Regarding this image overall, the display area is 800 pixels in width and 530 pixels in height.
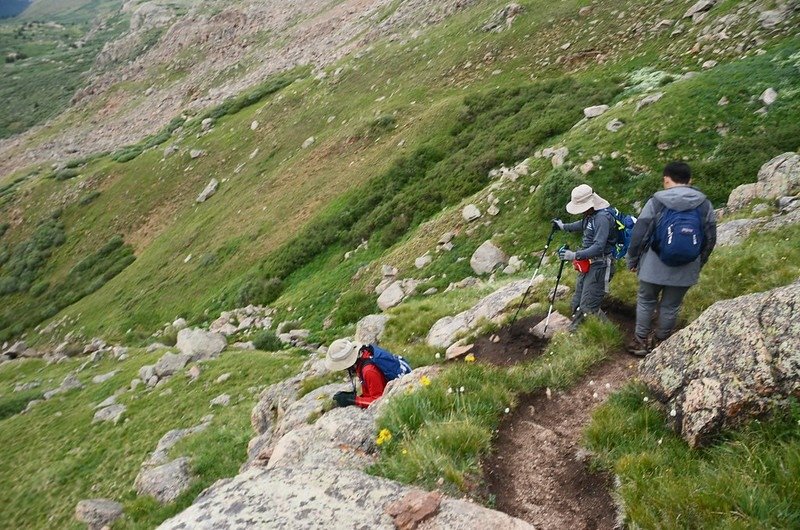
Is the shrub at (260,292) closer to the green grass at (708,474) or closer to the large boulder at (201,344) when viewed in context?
the large boulder at (201,344)

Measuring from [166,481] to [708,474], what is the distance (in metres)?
12.9

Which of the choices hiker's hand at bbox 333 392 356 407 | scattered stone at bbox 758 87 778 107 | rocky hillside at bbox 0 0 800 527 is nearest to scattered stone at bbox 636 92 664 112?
rocky hillside at bbox 0 0 800 527

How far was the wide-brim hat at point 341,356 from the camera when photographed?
898cm

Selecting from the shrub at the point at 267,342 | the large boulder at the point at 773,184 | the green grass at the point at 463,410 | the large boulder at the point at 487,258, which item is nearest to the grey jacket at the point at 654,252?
the green grass at the point at 463,410

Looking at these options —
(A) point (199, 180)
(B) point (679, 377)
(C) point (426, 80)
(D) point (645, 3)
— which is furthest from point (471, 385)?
(A) point (199, 180)

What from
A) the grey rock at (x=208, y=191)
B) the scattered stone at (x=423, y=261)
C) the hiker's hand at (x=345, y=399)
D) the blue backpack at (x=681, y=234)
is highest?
the blue backpack at (x=681, y=234)

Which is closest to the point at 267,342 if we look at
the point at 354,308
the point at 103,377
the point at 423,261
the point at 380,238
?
the point at 354,308

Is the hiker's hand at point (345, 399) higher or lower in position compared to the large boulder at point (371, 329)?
higher

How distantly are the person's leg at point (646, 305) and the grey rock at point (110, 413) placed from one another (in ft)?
61.8

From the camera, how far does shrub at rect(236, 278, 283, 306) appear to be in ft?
85.4

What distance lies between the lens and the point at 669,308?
7387 millimetres

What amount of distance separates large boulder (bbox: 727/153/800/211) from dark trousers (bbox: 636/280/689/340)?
870cm

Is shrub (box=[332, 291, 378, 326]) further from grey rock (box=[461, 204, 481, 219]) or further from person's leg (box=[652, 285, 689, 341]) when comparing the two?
person's leg (box=[652, 285, 689, 341])

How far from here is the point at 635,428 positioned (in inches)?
215
